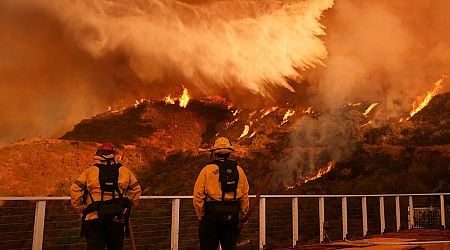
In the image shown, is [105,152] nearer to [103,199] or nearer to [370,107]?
[103,199]

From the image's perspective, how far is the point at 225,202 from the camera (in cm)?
491

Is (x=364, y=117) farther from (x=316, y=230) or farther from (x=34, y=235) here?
(x=34, y=235)

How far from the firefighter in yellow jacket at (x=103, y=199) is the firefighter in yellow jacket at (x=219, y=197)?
799 mm

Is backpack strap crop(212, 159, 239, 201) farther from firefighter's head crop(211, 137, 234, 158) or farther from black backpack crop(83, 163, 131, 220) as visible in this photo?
black backpack crop(83, 163, 131, 220)

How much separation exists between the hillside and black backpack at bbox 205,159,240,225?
2144 cm

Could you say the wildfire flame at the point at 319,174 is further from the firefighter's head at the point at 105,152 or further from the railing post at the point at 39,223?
the firefighter's head at the point at 105,152

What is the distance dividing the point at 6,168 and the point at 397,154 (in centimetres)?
4607

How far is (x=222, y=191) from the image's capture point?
490 cm

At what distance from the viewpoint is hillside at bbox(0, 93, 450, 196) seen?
123 ft

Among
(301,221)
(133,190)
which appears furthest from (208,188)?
(301,221)

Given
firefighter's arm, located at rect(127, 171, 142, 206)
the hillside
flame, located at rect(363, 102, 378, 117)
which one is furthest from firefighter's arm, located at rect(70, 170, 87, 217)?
flame, located at rect(363, 102, 378, 117)

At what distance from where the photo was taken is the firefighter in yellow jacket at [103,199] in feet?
15.3

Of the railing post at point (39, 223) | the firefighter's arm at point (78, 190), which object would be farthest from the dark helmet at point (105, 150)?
the railing post at point (39, 223)

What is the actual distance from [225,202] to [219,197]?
0.27 feet
